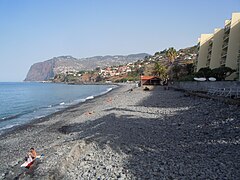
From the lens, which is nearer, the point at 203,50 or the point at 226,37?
the point at 226,37

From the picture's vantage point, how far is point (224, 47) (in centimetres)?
4644

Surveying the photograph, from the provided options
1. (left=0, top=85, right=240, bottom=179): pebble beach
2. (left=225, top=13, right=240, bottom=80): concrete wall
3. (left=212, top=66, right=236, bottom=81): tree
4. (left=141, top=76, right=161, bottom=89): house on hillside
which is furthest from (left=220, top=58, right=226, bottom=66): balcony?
(left=0, top=85, right=240, bottom=179): pebble beach

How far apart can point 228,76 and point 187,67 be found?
3557 cm

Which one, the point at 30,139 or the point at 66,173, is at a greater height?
the point at 66,173

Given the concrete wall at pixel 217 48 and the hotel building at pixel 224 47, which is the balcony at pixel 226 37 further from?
the concrete wall at pixel 217 48

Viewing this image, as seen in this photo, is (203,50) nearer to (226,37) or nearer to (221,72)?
(226,37)

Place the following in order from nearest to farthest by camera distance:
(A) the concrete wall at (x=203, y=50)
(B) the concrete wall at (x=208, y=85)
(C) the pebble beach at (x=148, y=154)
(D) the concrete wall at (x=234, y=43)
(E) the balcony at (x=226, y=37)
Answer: (C) the pebble beach at (x=148, y=154) → (B) the concrete wall at (x=208, y=85) → (D) the concrete wall at (x=234, y=43) → (E) the balcony at (x=226, y=37) → (A) the concrete wall at (x=203, y=50)

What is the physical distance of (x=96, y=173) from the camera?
8.07 m

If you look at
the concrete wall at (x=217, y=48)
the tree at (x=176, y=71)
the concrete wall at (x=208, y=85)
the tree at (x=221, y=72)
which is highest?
the concrete wall at (x=217, y=48)

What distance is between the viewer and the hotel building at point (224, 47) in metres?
41.2

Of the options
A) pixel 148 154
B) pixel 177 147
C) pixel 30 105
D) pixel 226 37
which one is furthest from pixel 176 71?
pixel 148 154

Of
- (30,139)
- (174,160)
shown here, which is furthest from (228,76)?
(174,160)

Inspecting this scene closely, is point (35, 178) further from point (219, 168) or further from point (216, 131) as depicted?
point (216, 131)

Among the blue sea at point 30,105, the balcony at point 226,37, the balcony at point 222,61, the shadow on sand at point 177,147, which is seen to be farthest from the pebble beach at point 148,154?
the balcony at point 226,37
